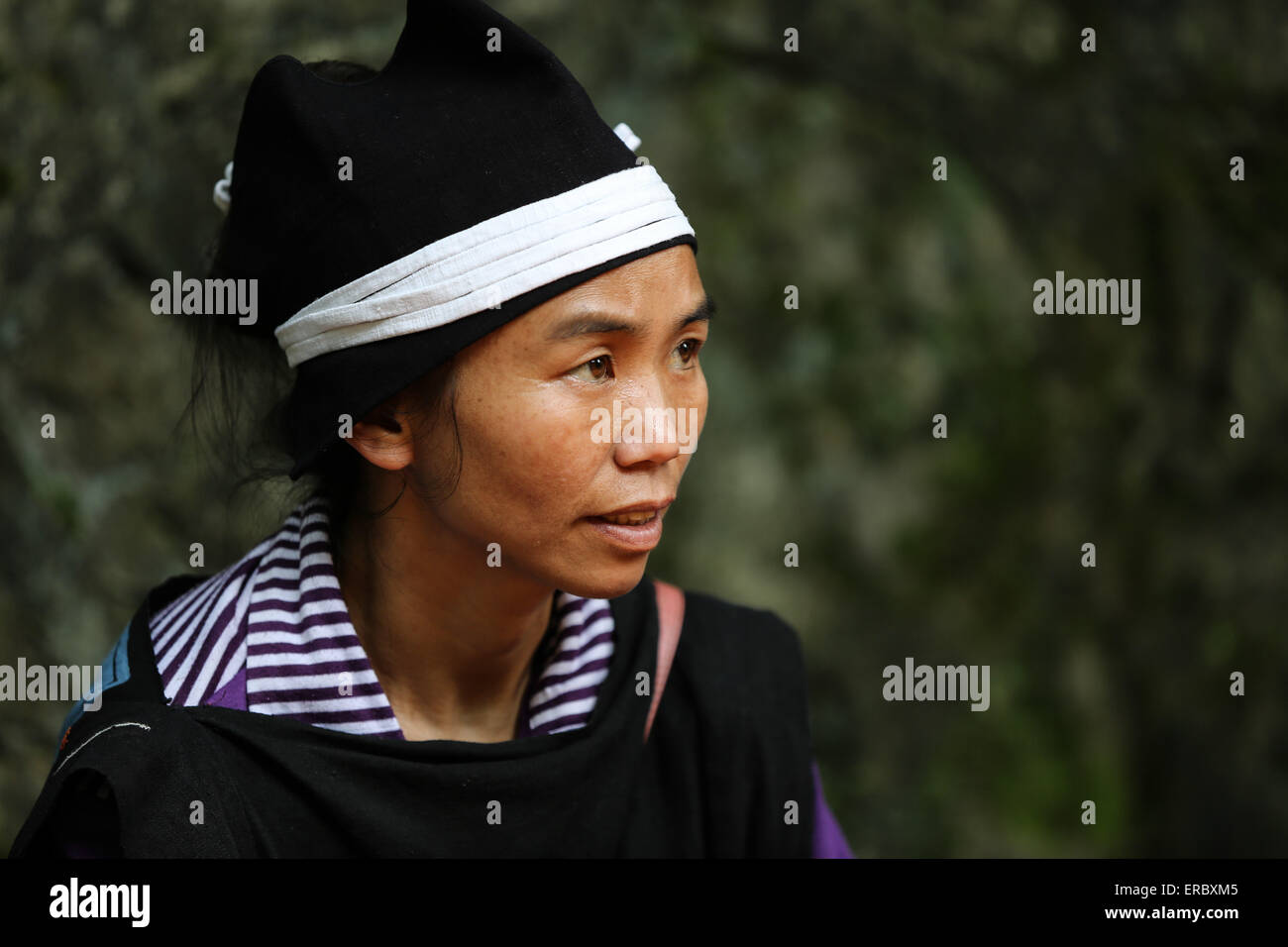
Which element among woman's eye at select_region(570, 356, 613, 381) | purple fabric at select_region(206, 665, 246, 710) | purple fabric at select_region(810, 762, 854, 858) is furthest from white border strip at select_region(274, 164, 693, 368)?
purple fabric at select_region(810, 762, 854, 858)

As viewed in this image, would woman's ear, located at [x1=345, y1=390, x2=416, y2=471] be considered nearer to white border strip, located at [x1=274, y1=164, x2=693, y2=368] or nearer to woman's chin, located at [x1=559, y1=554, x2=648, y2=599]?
white border strip, located at [x1=274, y1=164, x2=693, y2=368]

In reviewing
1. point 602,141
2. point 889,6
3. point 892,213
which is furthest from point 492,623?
point 889,6

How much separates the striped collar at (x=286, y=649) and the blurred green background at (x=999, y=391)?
1.50 m

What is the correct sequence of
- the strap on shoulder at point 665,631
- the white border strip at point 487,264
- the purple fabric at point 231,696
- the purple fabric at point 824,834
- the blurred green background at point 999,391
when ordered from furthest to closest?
1. the blurred green background at point 999,391
2. the purple fabric at point 824,834
3. the strap on shoulder at point 665,631
4. the purple fabric at point 231,696
5. the white border strip at point 487,264

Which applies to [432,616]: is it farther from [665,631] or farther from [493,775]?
[665,631]

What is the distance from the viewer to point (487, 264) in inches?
55.8

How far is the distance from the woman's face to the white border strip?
4 cm

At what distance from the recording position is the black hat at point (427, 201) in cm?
143

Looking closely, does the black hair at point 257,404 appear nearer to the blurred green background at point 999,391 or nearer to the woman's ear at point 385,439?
the woman's ear at point 385,439

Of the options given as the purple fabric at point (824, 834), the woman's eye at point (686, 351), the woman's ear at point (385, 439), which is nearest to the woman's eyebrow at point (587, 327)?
the woman's eye at point (686, 351)

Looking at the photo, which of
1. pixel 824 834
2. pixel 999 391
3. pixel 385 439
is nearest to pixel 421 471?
pixel 385 439

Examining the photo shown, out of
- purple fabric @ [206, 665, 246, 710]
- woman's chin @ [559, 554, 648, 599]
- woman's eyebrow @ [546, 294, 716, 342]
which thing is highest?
woman's eyebrow @ [546, 294, 716, 342]

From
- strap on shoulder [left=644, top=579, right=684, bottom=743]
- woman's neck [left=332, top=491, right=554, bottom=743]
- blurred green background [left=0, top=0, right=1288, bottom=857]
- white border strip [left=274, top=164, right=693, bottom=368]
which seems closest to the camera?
white border strip [left=274, top=164, right=693, bottom=368]

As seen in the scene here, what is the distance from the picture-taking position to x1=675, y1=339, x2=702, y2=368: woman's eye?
1.57 metres
